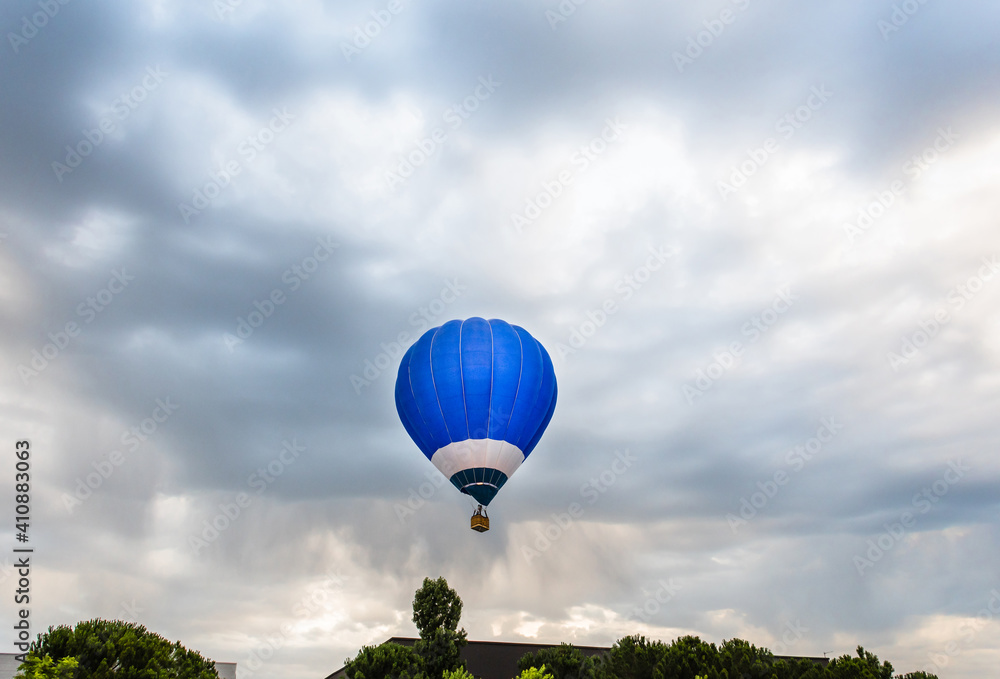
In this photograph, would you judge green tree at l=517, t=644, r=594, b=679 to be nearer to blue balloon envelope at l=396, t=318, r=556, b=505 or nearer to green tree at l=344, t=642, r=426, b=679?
green tree at l=344, t=642, r=426, b=679

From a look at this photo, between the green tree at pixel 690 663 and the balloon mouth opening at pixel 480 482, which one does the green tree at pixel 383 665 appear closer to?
the balloon mouth opening at pixel 480 482

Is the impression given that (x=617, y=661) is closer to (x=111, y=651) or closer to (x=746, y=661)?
(x=746, y=661)

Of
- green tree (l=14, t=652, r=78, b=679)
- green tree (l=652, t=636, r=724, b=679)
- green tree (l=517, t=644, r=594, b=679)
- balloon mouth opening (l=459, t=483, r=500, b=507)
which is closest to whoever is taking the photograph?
green tree (l=14, t=652, r=78, b=679)

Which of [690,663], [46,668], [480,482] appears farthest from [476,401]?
[46,668]

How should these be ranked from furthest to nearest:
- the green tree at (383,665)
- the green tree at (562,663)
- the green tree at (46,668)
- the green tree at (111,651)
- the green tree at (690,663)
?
the green tree at (562,663) → the green tree at (383,665) → the green tree at (690,663) → the green tree at (111,651) → the green tree at (46,668)

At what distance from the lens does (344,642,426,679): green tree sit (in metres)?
34.2

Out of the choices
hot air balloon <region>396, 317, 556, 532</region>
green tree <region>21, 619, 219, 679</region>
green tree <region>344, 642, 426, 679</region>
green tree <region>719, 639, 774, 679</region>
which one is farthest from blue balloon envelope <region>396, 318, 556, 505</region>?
green tree <region>21, 619, 219, 679</region>

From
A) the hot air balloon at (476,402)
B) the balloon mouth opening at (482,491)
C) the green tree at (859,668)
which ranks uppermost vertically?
the hot air balloon at (476,402)

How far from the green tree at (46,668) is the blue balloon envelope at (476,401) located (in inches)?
719

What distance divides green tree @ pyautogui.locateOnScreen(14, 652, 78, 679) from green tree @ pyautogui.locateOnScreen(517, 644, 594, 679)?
806 inches

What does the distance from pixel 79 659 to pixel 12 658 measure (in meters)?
14.9

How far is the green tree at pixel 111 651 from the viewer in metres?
28.0

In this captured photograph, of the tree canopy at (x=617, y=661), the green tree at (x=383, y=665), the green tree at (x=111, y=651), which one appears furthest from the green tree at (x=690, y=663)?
the green tree at (x=111, y=651)

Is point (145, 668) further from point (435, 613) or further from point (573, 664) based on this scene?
point (573, 664)
